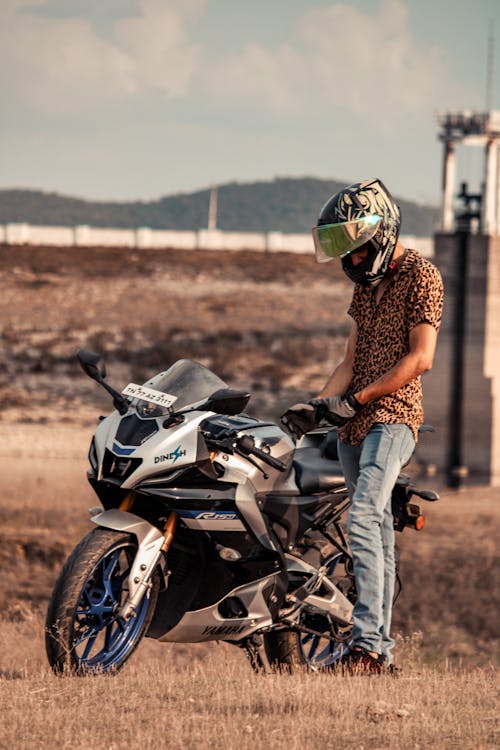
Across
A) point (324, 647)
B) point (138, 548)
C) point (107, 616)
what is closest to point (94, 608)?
point (107, 616)

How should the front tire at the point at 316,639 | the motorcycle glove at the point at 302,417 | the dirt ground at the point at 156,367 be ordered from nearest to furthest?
the motorcycle glove at the point at 302,417 < the front tire at the point at 316,639 < the dirt ground at the point at 156,367

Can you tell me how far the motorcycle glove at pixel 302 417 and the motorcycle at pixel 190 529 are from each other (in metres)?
0.23

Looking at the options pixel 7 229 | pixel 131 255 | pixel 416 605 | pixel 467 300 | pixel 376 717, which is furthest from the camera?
pixel 7 229

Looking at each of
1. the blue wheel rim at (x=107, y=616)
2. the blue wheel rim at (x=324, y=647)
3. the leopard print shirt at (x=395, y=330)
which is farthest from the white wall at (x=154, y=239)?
the blue wheel rim at (x=107, y=616)

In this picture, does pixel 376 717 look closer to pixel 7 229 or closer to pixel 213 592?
pixel 213 592

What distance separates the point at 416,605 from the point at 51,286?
4800 cm

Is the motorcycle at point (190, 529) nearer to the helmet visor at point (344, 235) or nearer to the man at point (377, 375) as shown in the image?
the man at point (377, 375)

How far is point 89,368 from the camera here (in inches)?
281

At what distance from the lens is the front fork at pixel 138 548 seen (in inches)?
270

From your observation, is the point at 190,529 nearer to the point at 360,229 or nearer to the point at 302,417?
the point at 302,417

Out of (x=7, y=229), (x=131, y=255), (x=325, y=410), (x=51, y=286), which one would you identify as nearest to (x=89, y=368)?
(x=325, y=410)

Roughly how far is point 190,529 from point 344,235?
5.91 feet

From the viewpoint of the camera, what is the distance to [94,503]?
99.4 feet

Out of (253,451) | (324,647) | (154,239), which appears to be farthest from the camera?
(154,239)
